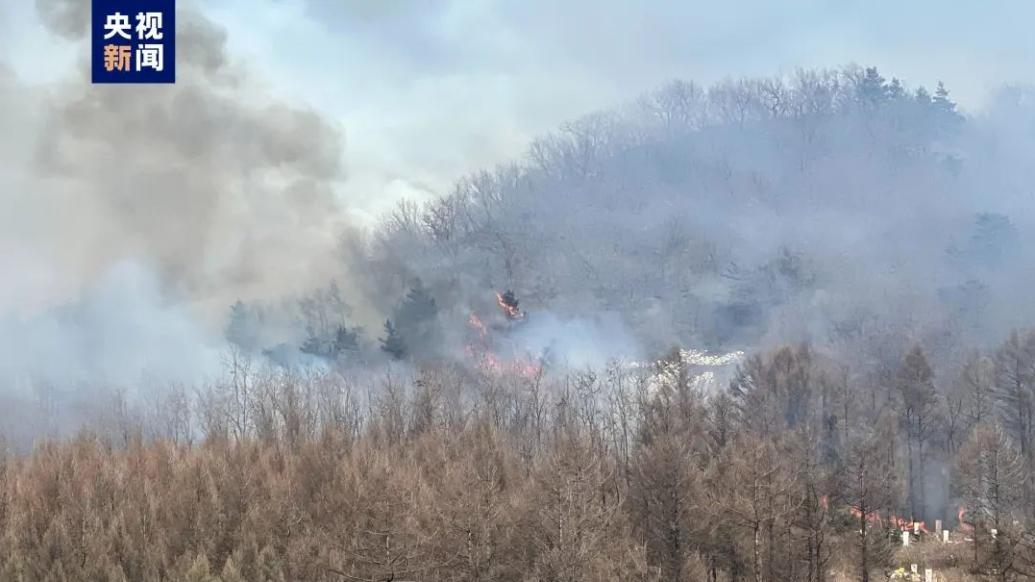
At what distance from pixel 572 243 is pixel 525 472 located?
223 ft

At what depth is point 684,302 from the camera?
91750 millimetres

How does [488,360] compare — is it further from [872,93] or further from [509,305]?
[872,93]

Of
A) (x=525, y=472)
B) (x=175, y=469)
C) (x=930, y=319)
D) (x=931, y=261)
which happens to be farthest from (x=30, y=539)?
(x=931, y=261)

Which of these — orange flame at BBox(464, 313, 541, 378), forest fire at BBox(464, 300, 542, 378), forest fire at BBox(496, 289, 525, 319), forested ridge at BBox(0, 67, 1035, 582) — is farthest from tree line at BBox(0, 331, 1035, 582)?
forest fire at BBox(496, 289, 525, 319)

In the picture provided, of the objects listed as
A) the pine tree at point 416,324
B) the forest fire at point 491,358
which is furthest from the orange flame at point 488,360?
the pine tree at point 416,324

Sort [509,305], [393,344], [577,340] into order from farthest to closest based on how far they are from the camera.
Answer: [509,305] → [577,340] → [393,344]

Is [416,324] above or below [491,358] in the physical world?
above

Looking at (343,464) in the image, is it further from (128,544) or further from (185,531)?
(128,544)

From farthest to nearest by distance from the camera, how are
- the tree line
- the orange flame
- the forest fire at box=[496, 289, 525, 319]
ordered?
the forest fire at box=[496, 289, 525, 319]
the orange flame
the tree line

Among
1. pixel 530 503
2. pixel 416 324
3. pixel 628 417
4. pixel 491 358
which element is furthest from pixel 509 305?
pixel 530 503

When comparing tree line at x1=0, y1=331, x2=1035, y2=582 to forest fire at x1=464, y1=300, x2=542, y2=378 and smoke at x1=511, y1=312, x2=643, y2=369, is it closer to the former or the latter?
forest fire at x1=464, y1=300, x2=542, y2=378

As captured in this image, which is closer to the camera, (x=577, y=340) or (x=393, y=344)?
(x=393, y=344)

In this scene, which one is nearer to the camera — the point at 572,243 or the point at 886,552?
the point at 886,552

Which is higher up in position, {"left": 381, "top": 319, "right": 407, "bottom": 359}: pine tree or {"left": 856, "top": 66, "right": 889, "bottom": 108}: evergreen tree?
{"left": 856, "top": 66, "right": 889, "bottom": 108}: evergreen tree
